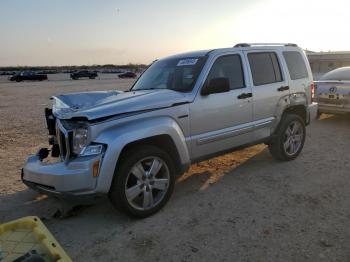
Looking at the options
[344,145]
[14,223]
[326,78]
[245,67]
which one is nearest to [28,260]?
[14,223]

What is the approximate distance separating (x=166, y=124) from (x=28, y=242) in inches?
92.8

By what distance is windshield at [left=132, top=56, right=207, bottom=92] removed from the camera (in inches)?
192

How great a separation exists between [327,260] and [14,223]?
270cm

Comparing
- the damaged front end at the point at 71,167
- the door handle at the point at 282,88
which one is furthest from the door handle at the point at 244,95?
the damaged front end at the point at 71,167

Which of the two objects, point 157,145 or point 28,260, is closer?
point 28,260

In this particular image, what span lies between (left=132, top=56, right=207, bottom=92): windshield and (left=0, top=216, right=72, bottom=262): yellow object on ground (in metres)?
2.87

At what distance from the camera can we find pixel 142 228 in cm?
403

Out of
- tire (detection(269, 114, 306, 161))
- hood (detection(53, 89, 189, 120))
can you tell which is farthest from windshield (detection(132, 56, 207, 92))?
tire (detection(269, 114, 306, 161))

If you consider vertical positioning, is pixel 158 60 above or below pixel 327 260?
above

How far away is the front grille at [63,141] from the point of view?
3938 mm

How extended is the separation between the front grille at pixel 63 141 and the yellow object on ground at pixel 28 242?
1562 millimetres

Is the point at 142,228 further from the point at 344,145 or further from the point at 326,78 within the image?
the point at 326,78

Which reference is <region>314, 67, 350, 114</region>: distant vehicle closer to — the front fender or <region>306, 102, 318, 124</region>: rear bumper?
<region>306, 102, 318, 124</region>: rear bumper

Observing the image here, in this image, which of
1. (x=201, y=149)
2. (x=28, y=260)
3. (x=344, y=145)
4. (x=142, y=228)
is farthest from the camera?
(x=344, y=145)
